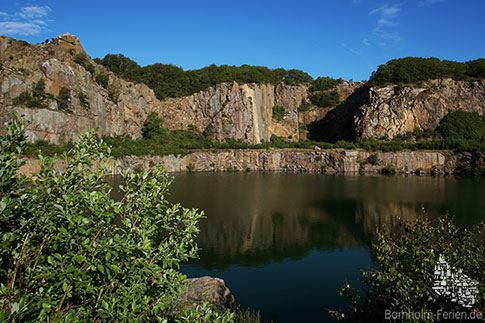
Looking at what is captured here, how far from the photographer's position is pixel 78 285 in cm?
333

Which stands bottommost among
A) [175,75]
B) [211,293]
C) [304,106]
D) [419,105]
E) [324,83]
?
[211,293]

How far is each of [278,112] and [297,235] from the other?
2575 inches

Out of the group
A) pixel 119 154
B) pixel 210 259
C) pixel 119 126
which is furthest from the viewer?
pixel 119 126

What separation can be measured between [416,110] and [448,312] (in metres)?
68.5

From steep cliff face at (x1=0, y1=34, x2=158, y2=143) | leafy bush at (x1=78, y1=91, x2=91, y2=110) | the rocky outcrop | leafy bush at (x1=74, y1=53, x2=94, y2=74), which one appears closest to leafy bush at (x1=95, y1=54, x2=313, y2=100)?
steep cliff face at (x1=0, y1=34, x2=158, y2=143)

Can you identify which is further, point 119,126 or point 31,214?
A: point 119,126

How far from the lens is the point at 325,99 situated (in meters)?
84.9

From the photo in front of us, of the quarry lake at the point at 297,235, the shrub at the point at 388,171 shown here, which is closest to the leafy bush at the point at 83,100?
the quarry lake at the point at 297,235

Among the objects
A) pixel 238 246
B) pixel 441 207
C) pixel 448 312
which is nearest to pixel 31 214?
pixel 448 312

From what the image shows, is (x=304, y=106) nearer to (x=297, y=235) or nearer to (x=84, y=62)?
(x=84, y=62)

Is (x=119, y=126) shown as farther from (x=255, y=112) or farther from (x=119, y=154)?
(x=255, y=112)

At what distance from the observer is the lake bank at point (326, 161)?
51938mm

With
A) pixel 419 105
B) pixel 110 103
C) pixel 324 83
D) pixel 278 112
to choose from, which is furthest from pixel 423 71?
pixel 110 103

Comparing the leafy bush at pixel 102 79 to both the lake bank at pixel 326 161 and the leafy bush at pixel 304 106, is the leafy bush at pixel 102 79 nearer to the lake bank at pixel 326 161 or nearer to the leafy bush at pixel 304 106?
the lake bank at pixel 326 161
